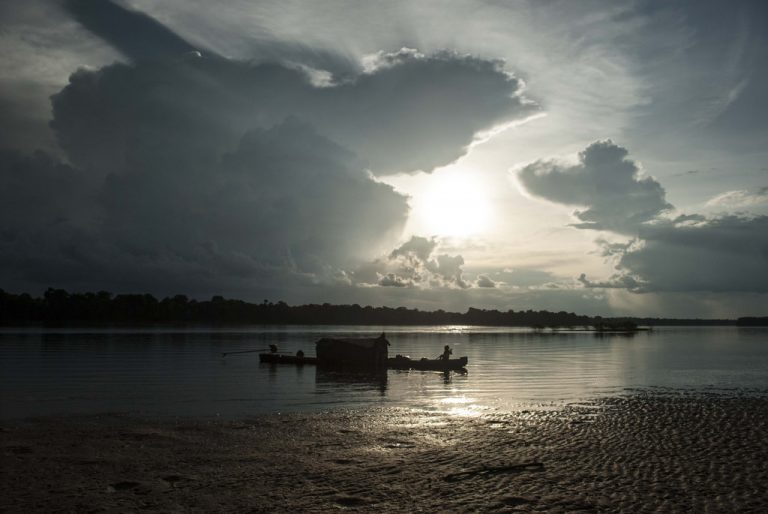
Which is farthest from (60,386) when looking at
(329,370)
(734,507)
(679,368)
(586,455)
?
(679,368)

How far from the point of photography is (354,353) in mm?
63156

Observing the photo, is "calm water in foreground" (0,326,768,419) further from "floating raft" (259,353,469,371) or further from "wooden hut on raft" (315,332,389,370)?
"wooden hut on raft" (315,332,389,370)

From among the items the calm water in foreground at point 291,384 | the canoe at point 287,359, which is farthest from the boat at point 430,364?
the canoe at point 287,359

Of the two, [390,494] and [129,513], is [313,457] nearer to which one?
[390,494]

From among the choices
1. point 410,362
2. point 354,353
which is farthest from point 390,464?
point 410,362

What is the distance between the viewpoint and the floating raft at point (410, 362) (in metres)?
61.5

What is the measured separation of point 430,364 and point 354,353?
8435 millimetres

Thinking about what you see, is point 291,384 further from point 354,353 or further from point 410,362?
point 410,362

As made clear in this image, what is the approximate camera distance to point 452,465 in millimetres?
19453

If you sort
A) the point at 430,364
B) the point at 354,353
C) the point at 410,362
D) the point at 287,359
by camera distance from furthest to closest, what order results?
the point at 287,359 < the point at 410,362 < the point at 354,353 < the point at 430,364

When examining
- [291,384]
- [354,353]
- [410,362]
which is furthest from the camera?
[410,362]

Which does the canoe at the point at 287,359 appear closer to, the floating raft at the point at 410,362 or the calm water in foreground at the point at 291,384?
the floating raft at the point at 410,362

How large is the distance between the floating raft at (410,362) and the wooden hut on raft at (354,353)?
1.97 meters

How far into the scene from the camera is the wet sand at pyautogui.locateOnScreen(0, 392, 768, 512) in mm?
15609
